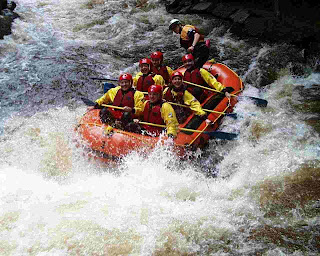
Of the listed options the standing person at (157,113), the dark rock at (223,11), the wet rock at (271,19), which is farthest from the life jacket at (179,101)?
the dark rock at (223,11)

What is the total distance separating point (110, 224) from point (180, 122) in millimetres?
1994

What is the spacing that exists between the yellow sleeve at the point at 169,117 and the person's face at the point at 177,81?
18.1 inches

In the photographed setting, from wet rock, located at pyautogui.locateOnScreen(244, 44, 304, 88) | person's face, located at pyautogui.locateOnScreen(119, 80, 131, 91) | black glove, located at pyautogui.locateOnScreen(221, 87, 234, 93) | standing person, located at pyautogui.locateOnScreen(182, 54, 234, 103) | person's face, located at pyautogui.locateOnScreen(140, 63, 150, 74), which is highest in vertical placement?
person's face, located at pyautogui.locateOnScreen(119, 80, 131, 91)

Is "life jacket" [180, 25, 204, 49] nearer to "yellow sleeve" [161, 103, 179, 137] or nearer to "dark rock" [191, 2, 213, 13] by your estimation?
"yellow sleeve" [161, 103, 179, 137]

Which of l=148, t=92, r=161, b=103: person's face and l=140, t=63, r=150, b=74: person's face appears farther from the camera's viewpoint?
l=140, t=63, r=150, b=74: person's face

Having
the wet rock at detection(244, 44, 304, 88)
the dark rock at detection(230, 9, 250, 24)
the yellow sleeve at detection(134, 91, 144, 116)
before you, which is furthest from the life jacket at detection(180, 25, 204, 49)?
the dark rock at detection(230, 9, 250, 24)

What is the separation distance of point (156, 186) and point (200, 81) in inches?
88.2

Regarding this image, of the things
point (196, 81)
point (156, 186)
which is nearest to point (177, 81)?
point (196, 81)

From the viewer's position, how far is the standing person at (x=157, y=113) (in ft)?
16.6

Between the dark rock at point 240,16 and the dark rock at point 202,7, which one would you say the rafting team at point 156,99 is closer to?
the dark rock at point 240,16

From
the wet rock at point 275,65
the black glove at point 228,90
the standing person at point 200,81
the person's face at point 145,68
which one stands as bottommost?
the wet rock at point 275,65

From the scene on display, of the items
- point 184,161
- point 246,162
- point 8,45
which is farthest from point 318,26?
point 8,45

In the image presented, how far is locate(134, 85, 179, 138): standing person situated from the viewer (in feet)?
16.6

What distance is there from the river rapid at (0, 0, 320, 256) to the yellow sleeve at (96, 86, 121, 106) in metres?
0.80
